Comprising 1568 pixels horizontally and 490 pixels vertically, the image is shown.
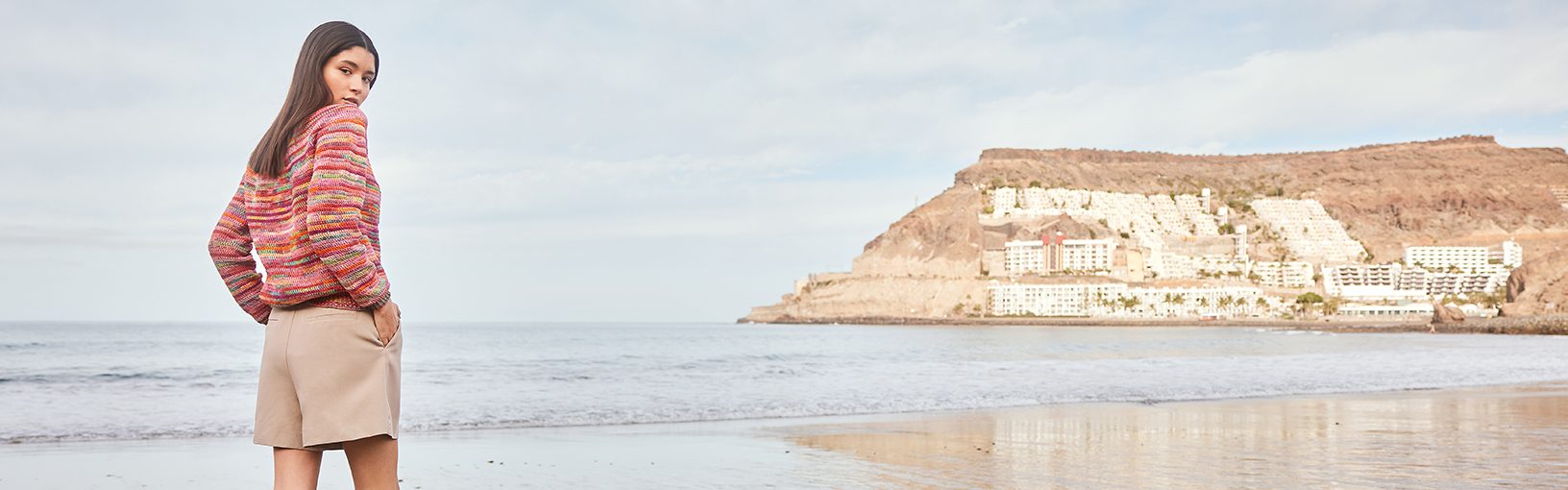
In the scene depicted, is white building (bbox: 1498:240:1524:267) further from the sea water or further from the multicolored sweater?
the multicolored sweater

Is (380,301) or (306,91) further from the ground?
(306,91)

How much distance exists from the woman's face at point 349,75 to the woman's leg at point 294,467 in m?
0.78

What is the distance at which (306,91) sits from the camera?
2.23 metres

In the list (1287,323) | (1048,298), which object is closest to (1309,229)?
(1048,298)

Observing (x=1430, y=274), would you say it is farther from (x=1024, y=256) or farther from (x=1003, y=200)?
(x=1003, y=200)

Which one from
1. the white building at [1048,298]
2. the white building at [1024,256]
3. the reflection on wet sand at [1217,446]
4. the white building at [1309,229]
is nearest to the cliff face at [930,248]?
the white building at [1024,256]

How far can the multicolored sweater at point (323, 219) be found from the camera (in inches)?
80.7

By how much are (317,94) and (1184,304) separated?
114 metres

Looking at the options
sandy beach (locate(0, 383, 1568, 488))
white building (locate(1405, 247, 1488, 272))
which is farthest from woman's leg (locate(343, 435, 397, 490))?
white building (locate(1405, 247, 1488, 272))

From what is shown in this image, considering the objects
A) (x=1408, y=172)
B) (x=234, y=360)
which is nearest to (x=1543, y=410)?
(x=234, y=360)

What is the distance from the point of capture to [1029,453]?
21.2 ft

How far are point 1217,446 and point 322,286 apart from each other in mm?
6194

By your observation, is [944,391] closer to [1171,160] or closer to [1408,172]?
[1408,172]

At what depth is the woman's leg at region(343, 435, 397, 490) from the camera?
2227 millimetres
